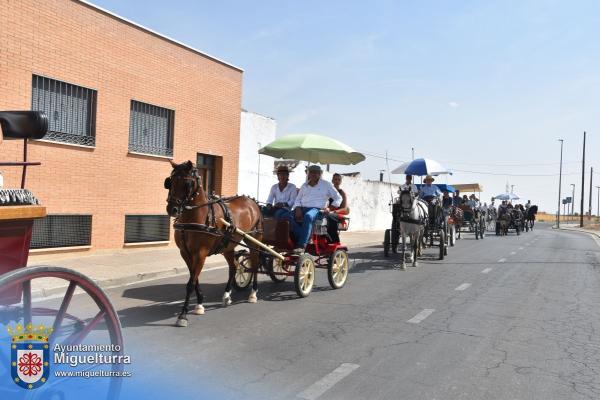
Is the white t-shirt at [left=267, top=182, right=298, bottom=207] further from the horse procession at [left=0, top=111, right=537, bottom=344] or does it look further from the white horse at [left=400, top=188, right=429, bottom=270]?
the white horse at [left=400, top=188, right=429, bottom=270]

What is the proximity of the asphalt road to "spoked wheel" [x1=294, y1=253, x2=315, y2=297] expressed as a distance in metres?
0.18

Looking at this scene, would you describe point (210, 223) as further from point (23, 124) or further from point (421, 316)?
point (23, 124)

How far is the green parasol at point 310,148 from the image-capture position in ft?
32.1

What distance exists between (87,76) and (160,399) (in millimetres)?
10788

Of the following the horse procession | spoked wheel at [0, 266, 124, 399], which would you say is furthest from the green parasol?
spoked wheel at [0, 266, 124, 399]

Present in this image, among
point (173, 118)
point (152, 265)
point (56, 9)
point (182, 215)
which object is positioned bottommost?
point (152, 265)

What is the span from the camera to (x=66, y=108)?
40.7 ft

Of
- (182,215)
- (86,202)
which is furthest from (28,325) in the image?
(86,202)

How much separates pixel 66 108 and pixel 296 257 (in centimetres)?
739

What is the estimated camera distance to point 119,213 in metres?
13.7

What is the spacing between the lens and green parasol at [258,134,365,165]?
385 inches

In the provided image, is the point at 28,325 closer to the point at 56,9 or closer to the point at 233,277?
the point at 233,277

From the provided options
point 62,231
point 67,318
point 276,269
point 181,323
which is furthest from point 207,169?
point 67,318

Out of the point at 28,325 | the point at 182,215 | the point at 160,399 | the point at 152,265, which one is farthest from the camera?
the point at 152,265
